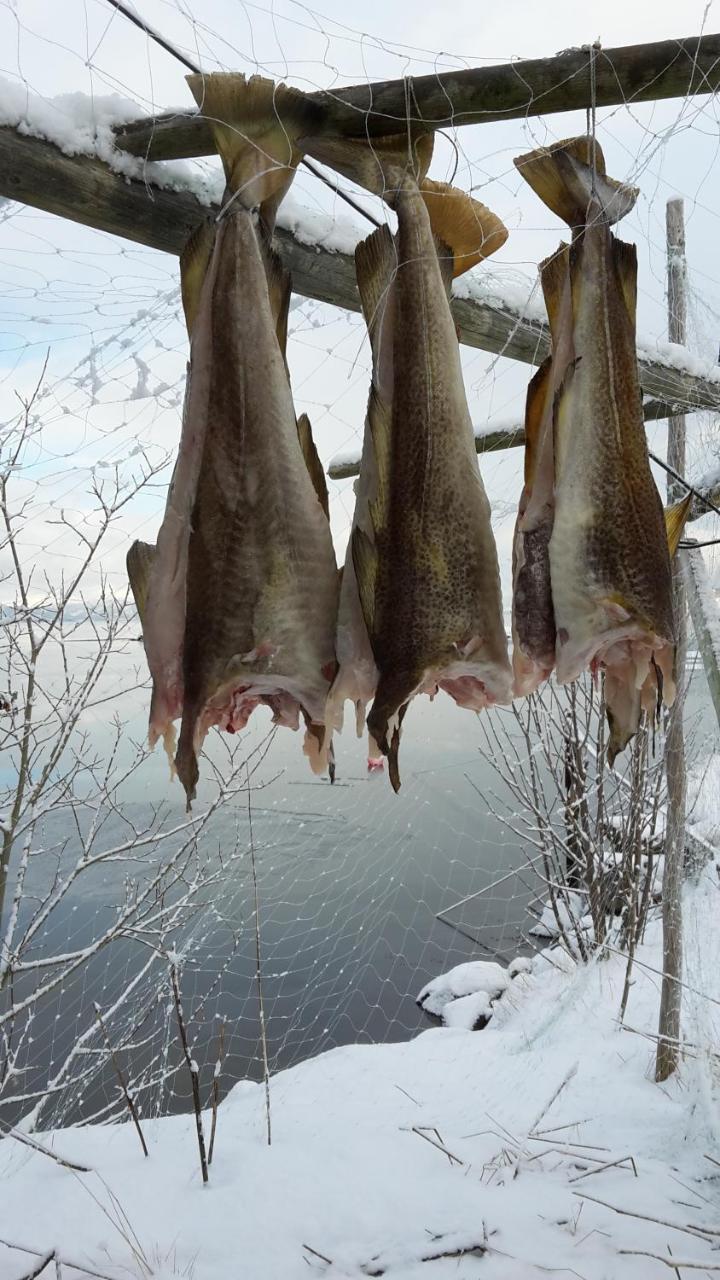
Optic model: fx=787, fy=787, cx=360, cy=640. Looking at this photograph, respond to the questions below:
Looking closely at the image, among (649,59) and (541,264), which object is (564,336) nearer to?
(541,264)

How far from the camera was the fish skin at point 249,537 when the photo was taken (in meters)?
1.14

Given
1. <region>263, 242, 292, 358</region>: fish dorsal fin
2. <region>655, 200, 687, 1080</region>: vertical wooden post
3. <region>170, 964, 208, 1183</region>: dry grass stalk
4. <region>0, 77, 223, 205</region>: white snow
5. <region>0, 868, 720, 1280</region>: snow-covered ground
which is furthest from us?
<region>655, 200, 687, 1080</region>: vertical wooden post

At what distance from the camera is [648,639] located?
3.89ft

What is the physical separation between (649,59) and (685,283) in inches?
145

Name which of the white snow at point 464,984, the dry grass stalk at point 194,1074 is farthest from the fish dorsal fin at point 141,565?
the white snow at point 464,984

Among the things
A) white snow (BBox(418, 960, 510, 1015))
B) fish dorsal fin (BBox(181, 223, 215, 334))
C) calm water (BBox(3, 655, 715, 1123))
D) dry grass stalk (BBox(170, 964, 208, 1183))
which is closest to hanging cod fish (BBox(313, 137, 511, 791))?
fish dorsal fin (BBox(181, 223, 215, 334))

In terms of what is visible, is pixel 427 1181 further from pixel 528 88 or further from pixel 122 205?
pixel 528 88

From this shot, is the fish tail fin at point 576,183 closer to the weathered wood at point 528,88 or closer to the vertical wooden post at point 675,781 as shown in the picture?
the weathered wood at point 528,88

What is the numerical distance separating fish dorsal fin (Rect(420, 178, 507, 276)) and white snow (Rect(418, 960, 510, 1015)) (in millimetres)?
9254

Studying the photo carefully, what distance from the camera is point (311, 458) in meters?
1.25

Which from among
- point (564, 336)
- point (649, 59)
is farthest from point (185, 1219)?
point (649, 59)

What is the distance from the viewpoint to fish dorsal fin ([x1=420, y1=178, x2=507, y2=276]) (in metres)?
1.27

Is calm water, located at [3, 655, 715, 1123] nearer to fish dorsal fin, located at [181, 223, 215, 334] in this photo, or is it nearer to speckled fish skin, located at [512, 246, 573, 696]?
speckled fish skin, located at [512, 246, 573, 696]

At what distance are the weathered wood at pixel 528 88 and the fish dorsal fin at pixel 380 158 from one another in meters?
0.02
